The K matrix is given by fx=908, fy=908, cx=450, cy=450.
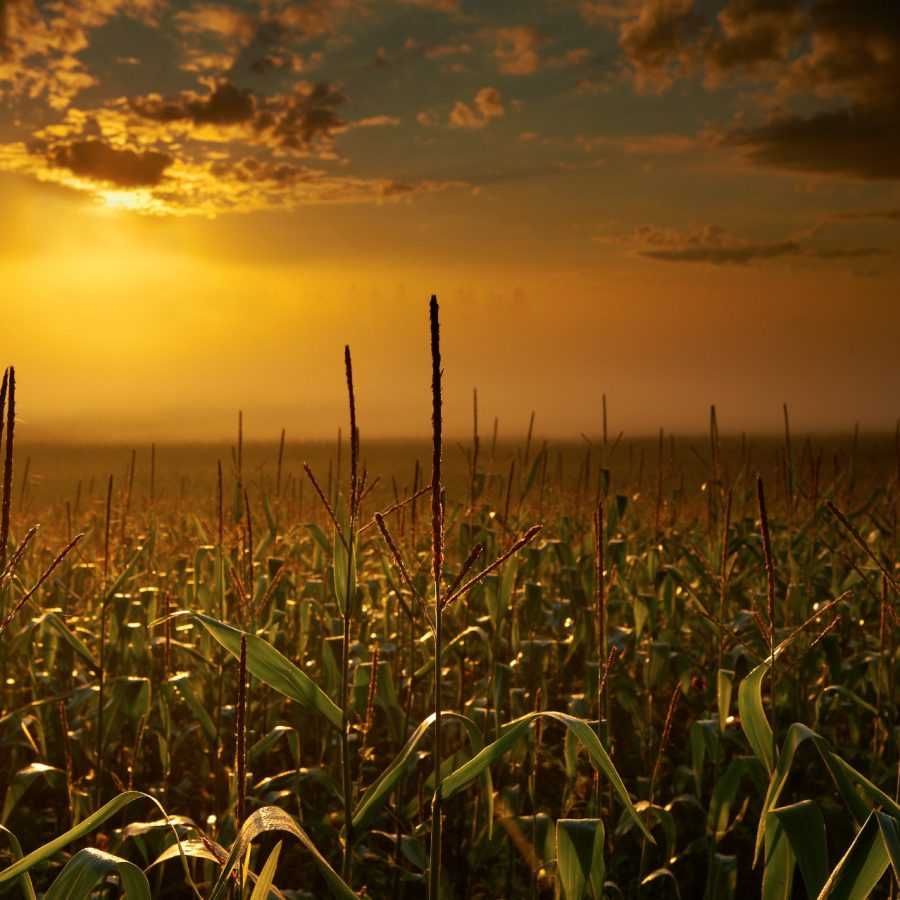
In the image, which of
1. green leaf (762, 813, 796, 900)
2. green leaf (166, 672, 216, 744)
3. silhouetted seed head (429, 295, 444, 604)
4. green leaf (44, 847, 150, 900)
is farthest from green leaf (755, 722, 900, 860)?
green leaf (166, 672, 216, 744)

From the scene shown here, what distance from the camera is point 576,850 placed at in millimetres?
2029

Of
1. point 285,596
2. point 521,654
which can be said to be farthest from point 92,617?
point 521,654

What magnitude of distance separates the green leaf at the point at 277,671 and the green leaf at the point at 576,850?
0.59 m

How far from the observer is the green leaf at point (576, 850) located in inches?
79.1

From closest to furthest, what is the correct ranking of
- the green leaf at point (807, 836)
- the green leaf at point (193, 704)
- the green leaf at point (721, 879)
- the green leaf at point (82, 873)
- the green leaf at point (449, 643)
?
the green leaf at point (82, 873) < the green leaf at point (807, 836) < the green leaf at point (449, 643) < the green leaf at point (721, 879) < the green leaf at point (193, 704)

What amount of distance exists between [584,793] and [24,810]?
9.43 ft

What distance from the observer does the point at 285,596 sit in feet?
20.4

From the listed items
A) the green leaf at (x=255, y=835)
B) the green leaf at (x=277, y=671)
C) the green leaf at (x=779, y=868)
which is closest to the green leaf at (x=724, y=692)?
the green leaf at (x=779, y=868)

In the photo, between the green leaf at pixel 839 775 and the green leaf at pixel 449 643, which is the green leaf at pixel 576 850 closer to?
the green leaf at pixel 839 775

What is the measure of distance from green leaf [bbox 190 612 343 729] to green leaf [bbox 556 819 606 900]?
1.92ft

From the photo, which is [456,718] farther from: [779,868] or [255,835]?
[255,835]

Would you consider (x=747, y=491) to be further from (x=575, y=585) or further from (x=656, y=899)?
(x=656, y=899)

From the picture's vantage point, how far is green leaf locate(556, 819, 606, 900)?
2.01m

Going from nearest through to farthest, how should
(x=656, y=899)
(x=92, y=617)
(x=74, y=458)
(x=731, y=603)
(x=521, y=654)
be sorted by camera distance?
(x=656, y=899), (x=521, y=654), (x=92, y=617), (x=731, y=603), (x=74, y=458)
